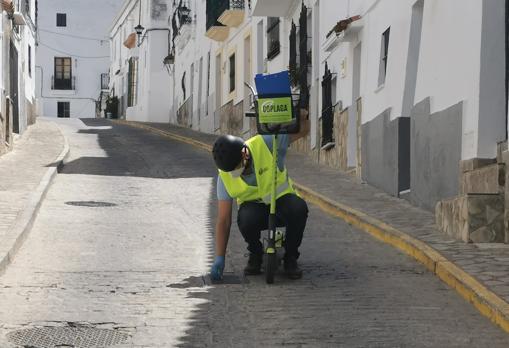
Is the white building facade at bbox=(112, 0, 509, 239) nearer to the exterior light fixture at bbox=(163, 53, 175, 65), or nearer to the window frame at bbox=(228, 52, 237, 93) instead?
the window frame at bbox=(228, 52, 237, 93)

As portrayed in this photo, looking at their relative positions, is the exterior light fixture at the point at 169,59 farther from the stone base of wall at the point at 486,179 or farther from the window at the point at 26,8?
the stone base of wall at the point at 486,179

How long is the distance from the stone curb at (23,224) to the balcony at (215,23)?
14.4 m

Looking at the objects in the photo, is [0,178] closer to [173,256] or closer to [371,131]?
[371,131]

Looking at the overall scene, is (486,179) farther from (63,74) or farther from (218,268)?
(63,74)

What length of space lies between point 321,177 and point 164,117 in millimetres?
28446

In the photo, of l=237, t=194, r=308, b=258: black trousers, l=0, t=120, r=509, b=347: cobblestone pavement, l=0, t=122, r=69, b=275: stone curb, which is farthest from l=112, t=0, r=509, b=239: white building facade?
l=0, t=122, r=69, b=275: stone curb

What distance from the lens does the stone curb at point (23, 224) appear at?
8.70m

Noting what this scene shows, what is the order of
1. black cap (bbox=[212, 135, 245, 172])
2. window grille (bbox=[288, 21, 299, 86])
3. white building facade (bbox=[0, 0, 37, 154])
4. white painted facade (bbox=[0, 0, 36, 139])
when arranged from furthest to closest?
1. window grille (bbox=[288, 21, 299, 86])
2. white painted facade (bbox=[0, 0, 36, 139])
3. white building facade (bbox=[0, 0, 37, 154])
4. black cap (bbox=[212, 135, 245, 172])

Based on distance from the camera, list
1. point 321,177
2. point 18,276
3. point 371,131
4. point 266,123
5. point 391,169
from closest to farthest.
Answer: point 266,123
point 18,276
point 391,169
point 371,131
point 321,177

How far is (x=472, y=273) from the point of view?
25.1 feet

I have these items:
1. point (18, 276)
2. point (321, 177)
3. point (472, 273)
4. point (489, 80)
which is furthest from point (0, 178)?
point (472, 273)

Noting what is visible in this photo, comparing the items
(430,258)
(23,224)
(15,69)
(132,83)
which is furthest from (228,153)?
(132,83)

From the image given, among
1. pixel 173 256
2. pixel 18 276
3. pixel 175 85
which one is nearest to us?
pixel 18 276

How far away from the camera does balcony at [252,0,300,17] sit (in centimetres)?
2262
